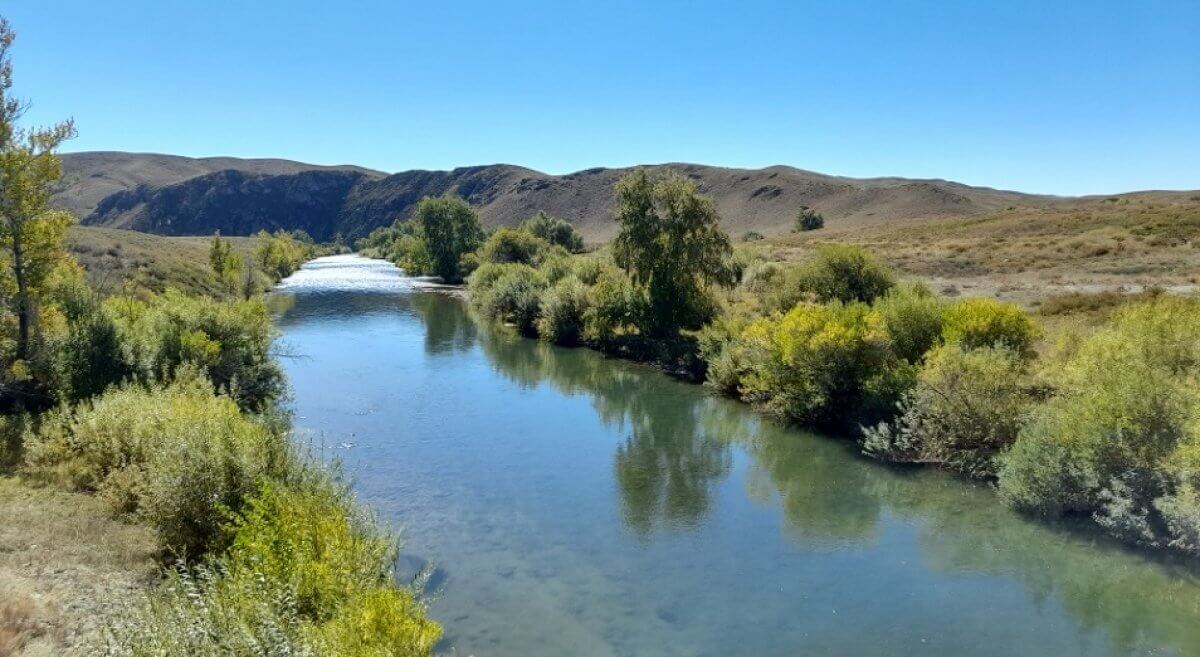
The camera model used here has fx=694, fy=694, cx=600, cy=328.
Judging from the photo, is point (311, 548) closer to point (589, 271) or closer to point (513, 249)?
point (589, 271)

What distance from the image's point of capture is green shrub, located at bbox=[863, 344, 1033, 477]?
17.8 m

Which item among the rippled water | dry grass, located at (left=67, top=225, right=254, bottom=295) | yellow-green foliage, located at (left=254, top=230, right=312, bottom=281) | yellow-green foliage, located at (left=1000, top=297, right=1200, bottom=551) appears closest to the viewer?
the rippled water

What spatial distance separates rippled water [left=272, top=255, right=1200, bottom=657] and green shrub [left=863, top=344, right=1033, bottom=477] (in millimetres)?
806

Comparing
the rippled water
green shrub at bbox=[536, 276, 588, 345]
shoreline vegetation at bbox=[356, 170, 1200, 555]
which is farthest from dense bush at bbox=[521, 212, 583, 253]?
the rippled water

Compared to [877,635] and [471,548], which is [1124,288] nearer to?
[877,635]

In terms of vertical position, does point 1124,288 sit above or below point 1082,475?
above

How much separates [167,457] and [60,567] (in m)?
1.91

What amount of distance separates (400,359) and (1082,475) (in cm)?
2951

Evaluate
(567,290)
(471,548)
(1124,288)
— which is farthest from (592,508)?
(1124,288)

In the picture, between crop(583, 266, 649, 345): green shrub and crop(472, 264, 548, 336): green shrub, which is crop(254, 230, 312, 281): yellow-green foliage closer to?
crop(472, 264, 548, 336): green shrub

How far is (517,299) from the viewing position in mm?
45594

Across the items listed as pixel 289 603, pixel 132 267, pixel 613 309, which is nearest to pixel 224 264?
pixel 132 267

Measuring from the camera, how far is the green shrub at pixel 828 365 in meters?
21.4

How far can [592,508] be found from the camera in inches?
666
